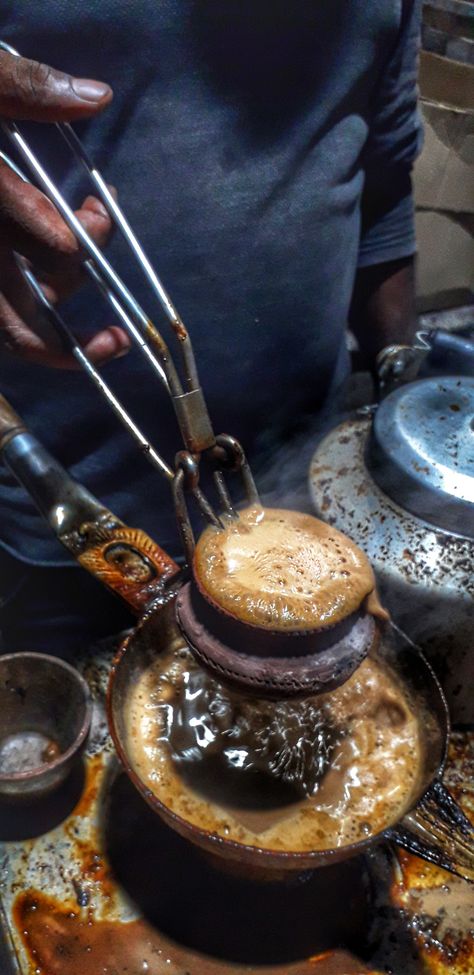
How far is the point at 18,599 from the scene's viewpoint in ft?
7.99

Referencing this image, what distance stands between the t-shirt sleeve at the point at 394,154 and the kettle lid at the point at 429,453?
0.93 m

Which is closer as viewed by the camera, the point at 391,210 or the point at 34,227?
the point at 34,227

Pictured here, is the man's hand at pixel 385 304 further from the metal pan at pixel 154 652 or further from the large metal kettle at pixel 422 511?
the metal pan at pixel 154 652

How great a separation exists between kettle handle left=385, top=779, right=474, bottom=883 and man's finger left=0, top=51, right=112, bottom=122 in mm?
1534

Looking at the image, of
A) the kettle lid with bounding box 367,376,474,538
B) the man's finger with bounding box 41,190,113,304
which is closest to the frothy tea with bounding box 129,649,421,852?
the kettle lid with bounding box 367,376,474,538

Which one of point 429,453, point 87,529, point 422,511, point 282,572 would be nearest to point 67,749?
point 87,529

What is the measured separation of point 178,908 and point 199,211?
5.81 ft

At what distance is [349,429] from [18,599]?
128 centimetres

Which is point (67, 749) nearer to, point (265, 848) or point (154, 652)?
point (154, 652)

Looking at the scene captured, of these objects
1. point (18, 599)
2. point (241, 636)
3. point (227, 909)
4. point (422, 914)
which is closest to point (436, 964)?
point (422, 914)

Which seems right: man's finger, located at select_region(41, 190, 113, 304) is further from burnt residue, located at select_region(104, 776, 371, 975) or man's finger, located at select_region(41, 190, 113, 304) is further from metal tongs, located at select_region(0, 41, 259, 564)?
burnt residue, located at select_region(104, 776, 371, 975)

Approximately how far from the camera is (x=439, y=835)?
146 cm

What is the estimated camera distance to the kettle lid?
1.76m

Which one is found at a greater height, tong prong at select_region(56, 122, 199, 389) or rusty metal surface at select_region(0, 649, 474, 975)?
tong prong at select_region(56, 122, 199, 389)
